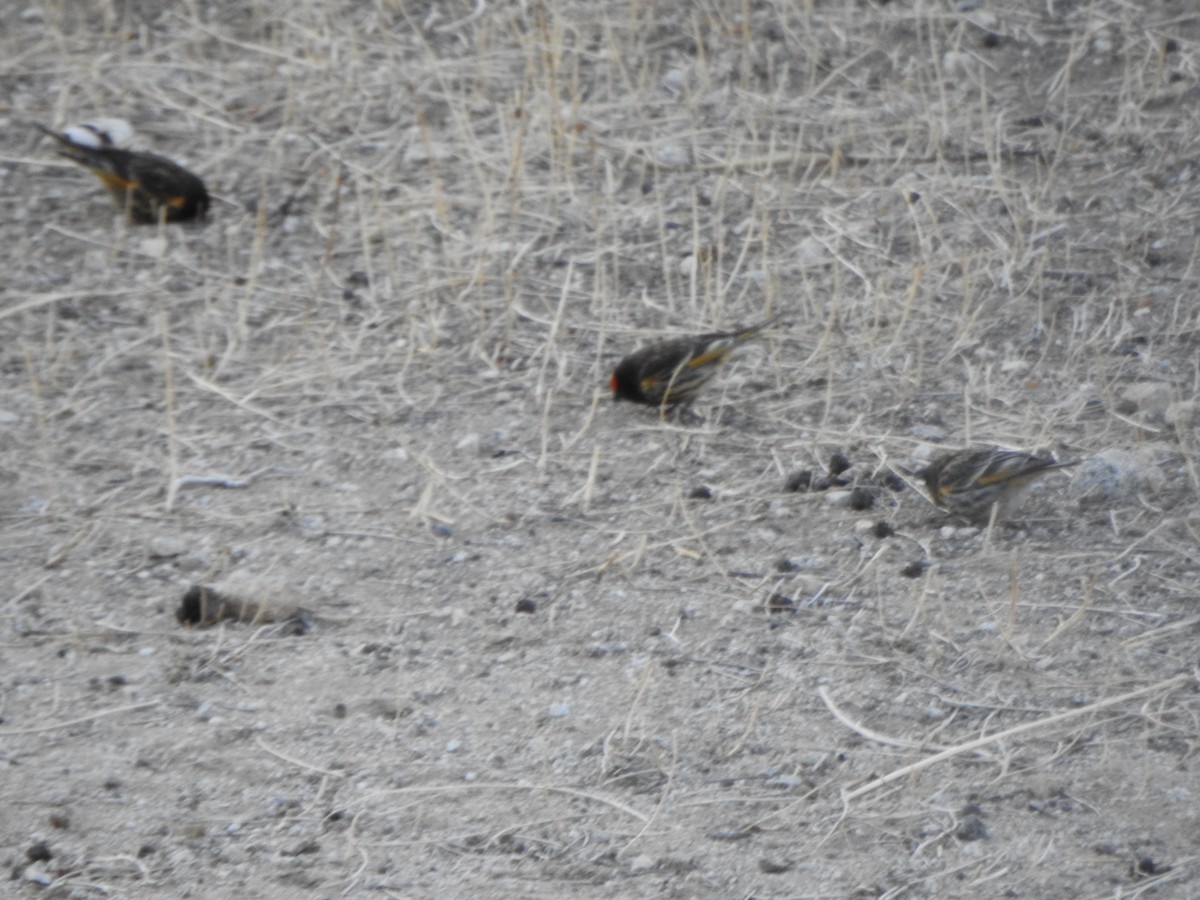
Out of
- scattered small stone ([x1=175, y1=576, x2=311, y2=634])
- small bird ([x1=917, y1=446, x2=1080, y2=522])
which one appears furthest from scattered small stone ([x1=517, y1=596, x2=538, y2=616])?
small bird ([x1=917, y1=446, x2=1080, y2=522])

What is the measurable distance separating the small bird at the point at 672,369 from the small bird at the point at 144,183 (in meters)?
2.42

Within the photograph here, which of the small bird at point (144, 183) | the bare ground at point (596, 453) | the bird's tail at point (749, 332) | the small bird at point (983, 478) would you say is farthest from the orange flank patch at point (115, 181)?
the small bird at point (983, 478)

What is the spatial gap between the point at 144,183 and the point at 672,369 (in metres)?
2.79

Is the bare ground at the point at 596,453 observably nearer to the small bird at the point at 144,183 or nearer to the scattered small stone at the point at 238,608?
the scattered small stone at the point at 238,608

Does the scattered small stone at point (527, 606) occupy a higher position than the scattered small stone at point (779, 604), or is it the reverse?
the scattered small stone at point (779, 604)

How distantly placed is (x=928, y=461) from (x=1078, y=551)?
686mm

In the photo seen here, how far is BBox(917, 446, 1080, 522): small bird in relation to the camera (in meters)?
5.11

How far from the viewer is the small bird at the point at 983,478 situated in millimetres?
5113

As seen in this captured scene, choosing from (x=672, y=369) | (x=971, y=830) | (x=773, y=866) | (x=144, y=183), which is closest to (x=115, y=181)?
(x=144, y=183)

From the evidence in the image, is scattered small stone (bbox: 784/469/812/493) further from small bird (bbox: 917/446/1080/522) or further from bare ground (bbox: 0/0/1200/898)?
small bird (bbox: 917/446/1080/522)

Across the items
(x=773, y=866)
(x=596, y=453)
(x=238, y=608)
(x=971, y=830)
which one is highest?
(x=971, y=830)

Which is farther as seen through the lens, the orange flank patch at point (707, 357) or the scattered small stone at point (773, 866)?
the orange flank patch at point (707, 357)

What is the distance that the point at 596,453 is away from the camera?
563cm

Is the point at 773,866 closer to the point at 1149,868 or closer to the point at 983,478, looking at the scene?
the point at 1149,868
